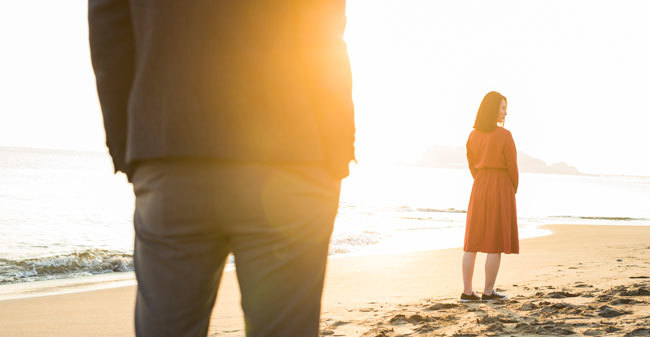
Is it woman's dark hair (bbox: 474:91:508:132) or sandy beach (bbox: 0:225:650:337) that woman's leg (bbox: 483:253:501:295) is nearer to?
sandy beach (bbox: 0:225:650:337)

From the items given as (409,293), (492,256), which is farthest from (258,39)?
(409,293)

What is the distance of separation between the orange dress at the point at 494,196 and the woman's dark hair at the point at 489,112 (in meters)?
0.06

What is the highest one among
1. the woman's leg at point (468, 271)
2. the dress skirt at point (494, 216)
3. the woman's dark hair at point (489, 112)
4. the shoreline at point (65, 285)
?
the woman's dark hair at point (489, 112)

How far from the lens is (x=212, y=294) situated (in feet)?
3.80

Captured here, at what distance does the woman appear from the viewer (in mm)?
5199

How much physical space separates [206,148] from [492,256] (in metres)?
4.63

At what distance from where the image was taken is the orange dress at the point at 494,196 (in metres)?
5.19

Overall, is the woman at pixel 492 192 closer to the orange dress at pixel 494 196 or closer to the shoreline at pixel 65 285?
the orange dress at pixel 494 196

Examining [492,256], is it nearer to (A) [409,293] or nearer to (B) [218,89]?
(A) [409,293]

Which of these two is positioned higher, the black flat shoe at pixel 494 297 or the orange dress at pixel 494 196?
the orange dress at pixel 494 196

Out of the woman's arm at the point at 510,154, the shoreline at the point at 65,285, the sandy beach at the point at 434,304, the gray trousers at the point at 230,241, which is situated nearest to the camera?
the gray trousers at the point at 230,241

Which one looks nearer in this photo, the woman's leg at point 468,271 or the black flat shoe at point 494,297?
the black flat shoe at point 494,297

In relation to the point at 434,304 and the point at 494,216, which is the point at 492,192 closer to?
the point at 494,216

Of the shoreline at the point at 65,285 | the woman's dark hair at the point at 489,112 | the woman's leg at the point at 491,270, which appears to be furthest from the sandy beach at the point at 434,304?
the woman's dark hair at the point at 489,112
